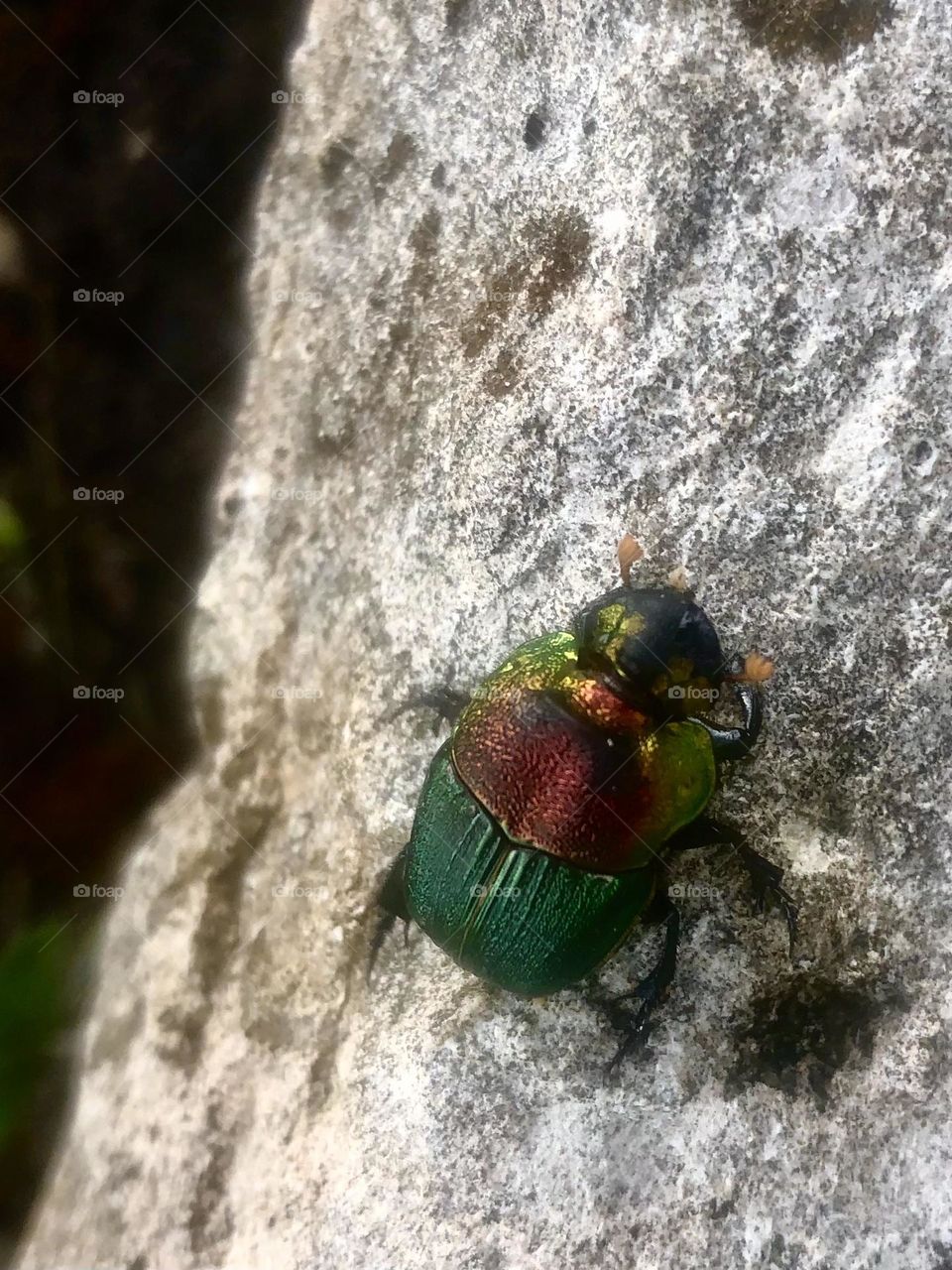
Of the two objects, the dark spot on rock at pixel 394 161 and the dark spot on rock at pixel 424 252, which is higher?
the dark spot on rock at pixel 394 161

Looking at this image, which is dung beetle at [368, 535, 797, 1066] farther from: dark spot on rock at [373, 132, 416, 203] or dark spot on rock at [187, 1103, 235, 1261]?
dark spot on rock at [373, 132, 416, 203]

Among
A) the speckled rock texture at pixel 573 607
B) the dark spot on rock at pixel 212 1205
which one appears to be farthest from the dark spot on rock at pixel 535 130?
the dark spot on rock at pixel 212 1205

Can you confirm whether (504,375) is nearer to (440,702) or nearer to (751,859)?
(440,702)

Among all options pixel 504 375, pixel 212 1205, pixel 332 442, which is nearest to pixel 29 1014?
pixel 212 1205

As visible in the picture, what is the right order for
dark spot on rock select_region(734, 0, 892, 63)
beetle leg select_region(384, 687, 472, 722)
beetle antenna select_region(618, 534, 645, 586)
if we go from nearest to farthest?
dark spot on rock select_region(734, 0, 892, 63), beetle antenna select_region(618, 534, 645, 586), beetle leg select_region(384, 687, 472, 722)

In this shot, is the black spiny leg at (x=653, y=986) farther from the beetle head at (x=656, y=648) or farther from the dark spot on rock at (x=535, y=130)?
the dark spot on rock at (x=535, y=130)

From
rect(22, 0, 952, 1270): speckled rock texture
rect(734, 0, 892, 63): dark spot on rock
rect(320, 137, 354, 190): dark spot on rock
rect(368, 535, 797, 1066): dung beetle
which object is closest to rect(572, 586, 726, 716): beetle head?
rect(368, 535, 797, 1066): dung beetle

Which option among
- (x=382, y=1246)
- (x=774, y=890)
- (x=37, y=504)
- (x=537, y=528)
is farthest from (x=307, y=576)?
(x=382, y=1246)
